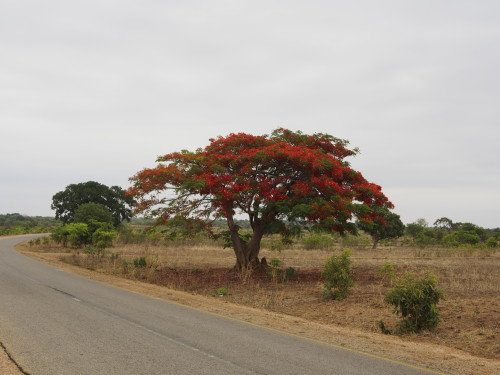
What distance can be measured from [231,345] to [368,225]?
34.9 feet

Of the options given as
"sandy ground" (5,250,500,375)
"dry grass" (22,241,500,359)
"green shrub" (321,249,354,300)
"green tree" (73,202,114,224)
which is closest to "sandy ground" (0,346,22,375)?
"sandy ground" (5,250,500,375)

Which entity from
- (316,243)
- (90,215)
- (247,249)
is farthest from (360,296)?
(90,215)

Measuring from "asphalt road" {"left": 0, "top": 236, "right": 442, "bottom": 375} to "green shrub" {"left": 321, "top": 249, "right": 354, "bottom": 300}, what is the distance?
15.0 feet

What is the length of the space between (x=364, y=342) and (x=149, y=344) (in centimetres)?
438

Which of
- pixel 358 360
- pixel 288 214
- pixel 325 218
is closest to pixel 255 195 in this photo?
pixel 288 214

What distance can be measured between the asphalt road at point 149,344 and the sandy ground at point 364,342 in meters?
0.48

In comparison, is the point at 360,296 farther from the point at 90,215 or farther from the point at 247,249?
the point at 90,215

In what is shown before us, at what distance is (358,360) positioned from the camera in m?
7.54

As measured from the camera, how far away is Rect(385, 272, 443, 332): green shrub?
33.1 feet

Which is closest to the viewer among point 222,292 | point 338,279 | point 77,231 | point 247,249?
point 338,279

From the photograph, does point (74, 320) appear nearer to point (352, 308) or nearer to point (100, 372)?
point (100, 372)

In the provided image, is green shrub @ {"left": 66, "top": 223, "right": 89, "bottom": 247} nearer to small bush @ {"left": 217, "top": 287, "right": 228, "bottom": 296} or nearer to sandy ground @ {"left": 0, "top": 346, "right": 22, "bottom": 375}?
small bush @ {"left": 217, "top": 287, "right": 228, "bottom": 296}

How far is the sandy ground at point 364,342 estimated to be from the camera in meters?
7.39

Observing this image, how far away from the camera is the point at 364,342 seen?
29.6 feet
